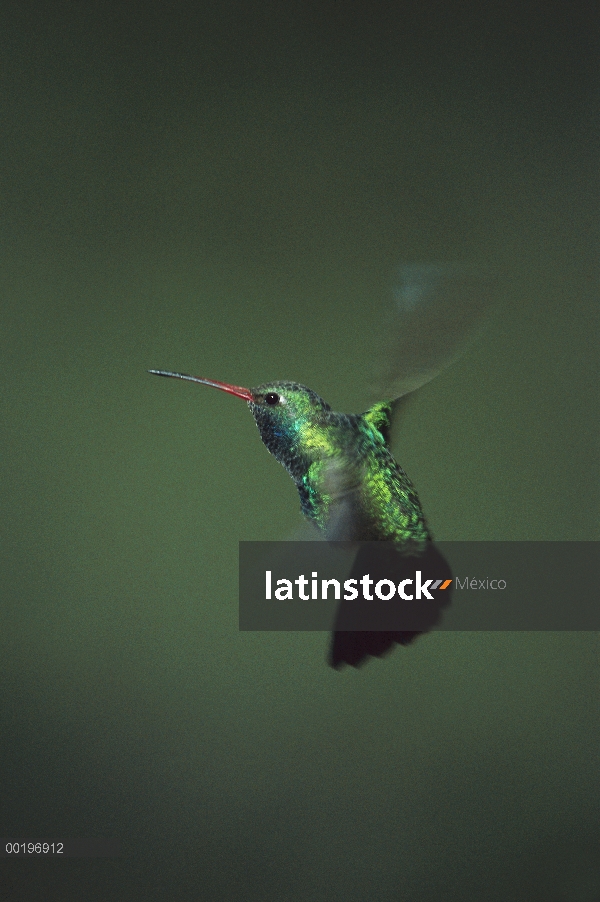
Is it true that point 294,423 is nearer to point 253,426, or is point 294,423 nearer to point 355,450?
point 355,450

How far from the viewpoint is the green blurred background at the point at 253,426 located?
4.76ft

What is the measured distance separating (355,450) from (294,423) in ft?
0.35

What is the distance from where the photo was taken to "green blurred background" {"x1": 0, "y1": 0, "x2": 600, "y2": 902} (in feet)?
4.76

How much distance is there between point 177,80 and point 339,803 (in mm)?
1428

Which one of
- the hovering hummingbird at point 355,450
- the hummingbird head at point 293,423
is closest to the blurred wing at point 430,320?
the hovering hummingbird at point 355,450

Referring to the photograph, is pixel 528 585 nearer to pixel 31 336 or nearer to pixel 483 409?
pixel 483 409

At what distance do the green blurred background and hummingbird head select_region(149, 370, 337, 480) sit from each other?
207 mm

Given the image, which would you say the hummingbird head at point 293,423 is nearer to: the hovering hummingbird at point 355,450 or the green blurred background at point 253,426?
the hovering hummingbird at point 355,450

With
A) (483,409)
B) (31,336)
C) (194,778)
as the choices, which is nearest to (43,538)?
(31,336)

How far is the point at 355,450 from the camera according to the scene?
121 centimetres

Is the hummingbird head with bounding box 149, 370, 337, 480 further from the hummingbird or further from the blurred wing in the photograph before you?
the blurred wing

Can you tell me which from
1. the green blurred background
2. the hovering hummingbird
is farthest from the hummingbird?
the green blurred background

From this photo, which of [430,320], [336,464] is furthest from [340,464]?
[430,320]

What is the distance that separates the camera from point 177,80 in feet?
4.83
